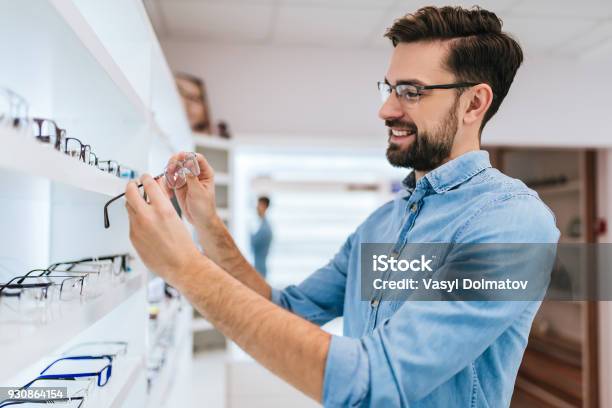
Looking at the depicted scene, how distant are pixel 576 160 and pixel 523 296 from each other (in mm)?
5301

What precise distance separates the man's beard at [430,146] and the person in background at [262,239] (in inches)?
108

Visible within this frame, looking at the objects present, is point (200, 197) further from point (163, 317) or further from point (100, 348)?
point (163, 317)

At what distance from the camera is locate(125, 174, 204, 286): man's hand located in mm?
886

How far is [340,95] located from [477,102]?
9.10 ft

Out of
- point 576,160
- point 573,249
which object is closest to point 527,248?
point 573,249

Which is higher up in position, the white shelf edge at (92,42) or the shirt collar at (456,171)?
the white shelf edge at (92,42)

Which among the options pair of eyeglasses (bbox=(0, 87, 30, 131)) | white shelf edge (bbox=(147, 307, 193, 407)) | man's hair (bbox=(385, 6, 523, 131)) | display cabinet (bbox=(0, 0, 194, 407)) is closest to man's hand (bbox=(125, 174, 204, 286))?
display cabinet (bbox=(0, 0, 194, 407))

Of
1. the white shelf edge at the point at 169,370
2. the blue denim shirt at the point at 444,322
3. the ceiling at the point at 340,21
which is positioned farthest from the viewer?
the ceiling at the point at 340,21

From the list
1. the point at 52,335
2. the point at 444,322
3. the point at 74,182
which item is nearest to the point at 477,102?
the point at 444,322

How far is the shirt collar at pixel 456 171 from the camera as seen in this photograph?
117cm

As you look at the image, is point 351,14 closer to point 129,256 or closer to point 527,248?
Result: point 129,256

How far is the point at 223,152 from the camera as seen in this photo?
12.1ft

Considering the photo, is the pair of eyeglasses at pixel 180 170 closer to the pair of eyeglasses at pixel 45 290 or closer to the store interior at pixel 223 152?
the store interior at pixel 223 152

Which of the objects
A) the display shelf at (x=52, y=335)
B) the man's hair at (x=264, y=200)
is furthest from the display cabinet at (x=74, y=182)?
the man's hair at (x=264, y=200)
